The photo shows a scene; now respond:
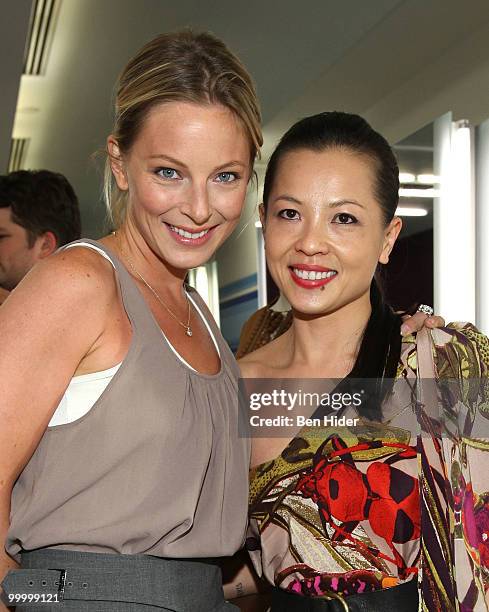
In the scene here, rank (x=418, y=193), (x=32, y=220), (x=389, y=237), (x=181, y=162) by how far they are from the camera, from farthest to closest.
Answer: (x=418, y=193)
(x=32, y=220)
(x=389, y=237)
(x=181, y=162)

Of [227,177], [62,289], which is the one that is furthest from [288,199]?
[62,289]

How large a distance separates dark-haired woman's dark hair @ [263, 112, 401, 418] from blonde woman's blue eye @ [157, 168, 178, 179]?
0.42m

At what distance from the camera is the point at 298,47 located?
19.3ft

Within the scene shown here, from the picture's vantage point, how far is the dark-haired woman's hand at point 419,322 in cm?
178

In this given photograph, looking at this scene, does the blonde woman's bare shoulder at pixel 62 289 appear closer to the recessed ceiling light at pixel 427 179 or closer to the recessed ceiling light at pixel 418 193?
the recessed ceiling light at pixel 418 193

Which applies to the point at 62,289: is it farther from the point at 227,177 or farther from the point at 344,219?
the point at 344,219

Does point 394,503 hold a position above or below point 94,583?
above

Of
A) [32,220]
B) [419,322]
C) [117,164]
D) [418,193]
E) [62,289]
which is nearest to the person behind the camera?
[62,289]

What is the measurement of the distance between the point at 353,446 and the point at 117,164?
72 centimetres

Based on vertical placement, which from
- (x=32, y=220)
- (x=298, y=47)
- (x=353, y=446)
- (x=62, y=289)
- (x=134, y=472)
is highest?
(x=298, y=47)

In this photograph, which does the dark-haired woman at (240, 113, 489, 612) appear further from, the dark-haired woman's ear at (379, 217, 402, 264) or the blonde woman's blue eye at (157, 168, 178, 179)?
the blonde woman's blue eye at (157, 168, 178, 179)

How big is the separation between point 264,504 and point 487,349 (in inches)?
21.2

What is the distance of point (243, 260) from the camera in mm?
9828

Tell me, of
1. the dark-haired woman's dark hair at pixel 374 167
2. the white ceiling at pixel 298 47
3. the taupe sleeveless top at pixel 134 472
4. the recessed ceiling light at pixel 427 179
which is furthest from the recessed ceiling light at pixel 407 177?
the taupe sleeveless top at pixel 134 472
